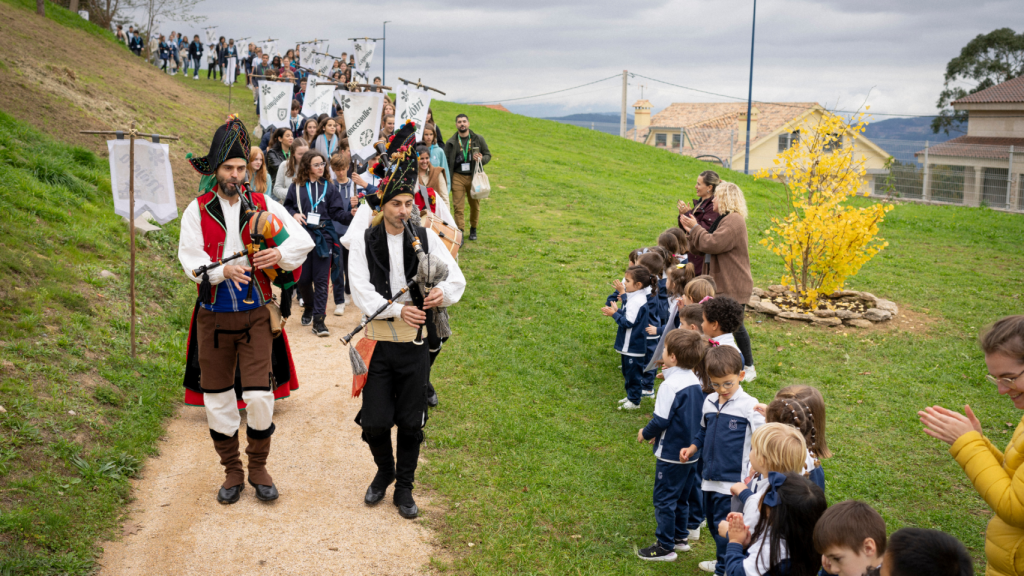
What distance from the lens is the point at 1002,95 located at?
34.7 metres

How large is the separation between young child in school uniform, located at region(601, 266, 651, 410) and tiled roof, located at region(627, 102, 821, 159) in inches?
1470

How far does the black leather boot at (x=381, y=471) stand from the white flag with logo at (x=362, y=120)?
6778mm

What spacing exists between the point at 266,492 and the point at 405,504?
100 centimetres

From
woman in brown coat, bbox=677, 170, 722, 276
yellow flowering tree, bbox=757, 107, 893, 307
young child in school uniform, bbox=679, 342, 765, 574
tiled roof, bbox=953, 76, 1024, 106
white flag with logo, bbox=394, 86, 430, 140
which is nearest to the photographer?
young child in school uniform, bbox=679, 342, 765, 574

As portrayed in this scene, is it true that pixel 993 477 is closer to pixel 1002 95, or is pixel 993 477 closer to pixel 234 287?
pixel 234 287

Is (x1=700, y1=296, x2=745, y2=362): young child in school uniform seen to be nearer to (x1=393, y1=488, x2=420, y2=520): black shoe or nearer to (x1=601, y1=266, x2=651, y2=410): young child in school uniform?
(x1=601, y1=266, x2=651, y2=410): young child in school uniform

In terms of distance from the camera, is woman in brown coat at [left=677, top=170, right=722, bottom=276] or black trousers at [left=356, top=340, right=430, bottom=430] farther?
woman in brown coat at [left=677, top=170, right=722, bottom=276]

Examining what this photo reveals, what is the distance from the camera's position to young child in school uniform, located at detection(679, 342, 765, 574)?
158 inches

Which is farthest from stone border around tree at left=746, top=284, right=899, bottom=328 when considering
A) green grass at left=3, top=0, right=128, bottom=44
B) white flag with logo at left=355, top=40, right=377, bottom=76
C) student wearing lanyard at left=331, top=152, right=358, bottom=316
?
green grass at left=3, top=0, right=128, bottom=44

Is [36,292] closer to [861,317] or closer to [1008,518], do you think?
[1008,518]

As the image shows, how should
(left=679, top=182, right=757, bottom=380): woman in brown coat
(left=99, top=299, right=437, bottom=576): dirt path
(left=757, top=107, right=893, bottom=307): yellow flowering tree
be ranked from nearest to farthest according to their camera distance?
(left=99, top=299, right=437, bottom=576): dirt path
(left=679, top=182, right=757, bottom=380): woman in brown coat
(left=757, top=107, right=893, bottom=307): yellow flowering tree

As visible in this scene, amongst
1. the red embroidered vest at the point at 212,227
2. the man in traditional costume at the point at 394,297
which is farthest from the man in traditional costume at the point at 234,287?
the man in traditional costume at the point at 394,297

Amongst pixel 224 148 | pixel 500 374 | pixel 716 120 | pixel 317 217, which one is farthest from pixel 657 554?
pixel 716 120

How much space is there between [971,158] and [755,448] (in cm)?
2575
